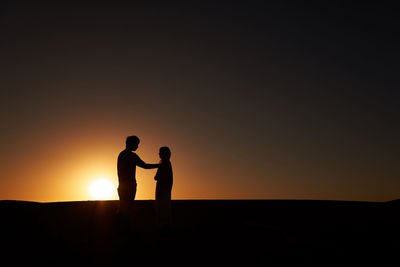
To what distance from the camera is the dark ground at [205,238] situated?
8.59 m

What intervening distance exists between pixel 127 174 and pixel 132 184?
1.00 feet

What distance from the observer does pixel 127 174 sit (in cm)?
1112

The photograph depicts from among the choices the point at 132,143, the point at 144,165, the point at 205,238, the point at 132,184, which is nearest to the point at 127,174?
the point at 132,184

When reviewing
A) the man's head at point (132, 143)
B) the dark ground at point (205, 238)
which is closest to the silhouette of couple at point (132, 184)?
the man's head at point (132, 143)

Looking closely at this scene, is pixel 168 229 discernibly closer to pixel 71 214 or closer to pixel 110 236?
pixel 110 236

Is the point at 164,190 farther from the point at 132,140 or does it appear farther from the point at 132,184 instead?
the point at 132,140

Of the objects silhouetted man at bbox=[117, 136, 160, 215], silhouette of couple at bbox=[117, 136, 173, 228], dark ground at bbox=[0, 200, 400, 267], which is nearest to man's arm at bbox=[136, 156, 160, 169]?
silhouette of couple at bbox=[117, 136, 173, 228]

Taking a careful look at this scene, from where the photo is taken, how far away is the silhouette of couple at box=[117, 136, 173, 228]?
437 inches

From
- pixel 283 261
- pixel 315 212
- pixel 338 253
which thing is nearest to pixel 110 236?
pixel 283 261

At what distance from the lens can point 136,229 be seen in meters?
12.0

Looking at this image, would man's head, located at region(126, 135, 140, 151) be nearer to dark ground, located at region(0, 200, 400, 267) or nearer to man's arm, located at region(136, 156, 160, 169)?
man's arm, located at region(136, 156, 160, 169)

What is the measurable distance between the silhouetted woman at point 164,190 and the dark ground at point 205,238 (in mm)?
400

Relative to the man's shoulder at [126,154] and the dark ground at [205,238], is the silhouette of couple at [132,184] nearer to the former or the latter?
the man's shoulder at [126,154]

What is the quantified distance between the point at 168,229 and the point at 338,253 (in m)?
4.37
